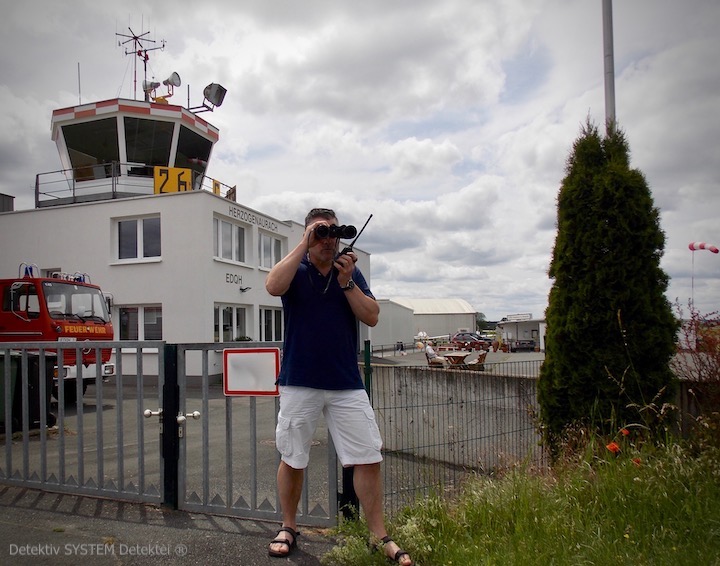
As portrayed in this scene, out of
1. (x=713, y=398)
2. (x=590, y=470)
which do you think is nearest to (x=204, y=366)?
(x=590, y=470)

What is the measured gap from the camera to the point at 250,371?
4180 millimetres

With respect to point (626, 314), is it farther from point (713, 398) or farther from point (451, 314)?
point (451, 314)

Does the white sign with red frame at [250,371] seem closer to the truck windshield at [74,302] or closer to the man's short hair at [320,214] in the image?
the man's short hair at [320,214]

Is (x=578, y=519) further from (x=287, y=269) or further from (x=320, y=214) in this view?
(x=320, y=214)

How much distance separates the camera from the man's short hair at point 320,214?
138 inches

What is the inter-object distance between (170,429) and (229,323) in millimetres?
16046

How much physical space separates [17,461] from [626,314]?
6023 millimetres

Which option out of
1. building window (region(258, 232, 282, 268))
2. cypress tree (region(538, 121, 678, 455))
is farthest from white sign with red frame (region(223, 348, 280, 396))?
building window (region(258, 232, 282, 268))

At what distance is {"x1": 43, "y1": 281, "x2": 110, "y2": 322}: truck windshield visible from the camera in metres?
12.3

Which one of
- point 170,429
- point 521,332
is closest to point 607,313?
point 170,429

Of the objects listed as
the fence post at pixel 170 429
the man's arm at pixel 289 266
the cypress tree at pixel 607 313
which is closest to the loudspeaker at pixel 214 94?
the cypress tree at pixel 607 313

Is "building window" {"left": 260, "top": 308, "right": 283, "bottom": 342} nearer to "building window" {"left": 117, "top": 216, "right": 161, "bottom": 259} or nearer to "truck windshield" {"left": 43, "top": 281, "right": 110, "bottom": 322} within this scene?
"building window" {"left": 117, "top": 216, "right": 161, "bottom": 259}

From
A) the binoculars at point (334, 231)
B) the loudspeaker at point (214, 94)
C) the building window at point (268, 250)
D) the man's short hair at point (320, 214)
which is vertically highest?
the loudspeaker at point (214, 94)

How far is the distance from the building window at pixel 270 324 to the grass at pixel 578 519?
1872 cm
